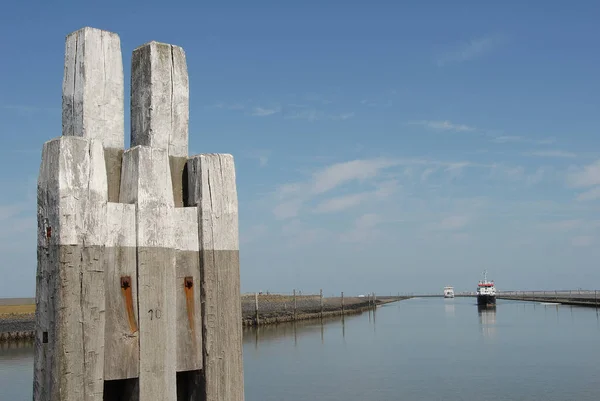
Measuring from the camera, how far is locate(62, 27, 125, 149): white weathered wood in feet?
11.6

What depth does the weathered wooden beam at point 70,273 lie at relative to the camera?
311cm

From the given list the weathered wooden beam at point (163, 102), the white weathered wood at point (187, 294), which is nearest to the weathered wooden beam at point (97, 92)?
the weathered wooden beam at point (163, 102)

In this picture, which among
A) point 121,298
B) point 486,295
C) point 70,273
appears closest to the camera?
point 70,273

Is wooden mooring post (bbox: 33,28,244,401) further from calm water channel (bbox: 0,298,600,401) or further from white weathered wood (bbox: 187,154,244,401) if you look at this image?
calm water channel (bbox: 0,298,600,401)

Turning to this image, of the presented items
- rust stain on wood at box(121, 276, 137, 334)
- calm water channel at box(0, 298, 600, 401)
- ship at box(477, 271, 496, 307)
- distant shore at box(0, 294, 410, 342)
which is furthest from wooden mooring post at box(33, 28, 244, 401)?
ship at box(477, 271, 496, 307)

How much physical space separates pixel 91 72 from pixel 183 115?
0.54 metres

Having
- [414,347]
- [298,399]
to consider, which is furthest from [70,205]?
[414,347]

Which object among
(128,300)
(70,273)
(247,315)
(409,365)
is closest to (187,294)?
(128,300)

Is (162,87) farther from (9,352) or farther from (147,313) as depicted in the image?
(9,352)

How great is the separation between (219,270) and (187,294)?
212 mm

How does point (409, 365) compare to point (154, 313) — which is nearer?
point (154, 313)

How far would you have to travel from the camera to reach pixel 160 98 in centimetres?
367

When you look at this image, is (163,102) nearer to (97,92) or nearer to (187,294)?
(97,92)

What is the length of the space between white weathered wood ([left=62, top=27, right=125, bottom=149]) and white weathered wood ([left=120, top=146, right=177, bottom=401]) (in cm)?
26
